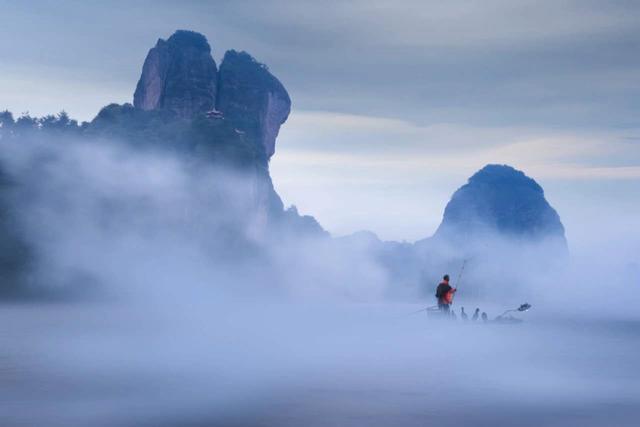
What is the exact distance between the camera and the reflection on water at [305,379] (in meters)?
19.8

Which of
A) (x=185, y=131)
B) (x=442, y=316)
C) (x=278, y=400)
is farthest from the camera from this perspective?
(x=185, y=131)

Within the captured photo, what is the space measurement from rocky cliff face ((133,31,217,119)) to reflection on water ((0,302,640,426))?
139 metres

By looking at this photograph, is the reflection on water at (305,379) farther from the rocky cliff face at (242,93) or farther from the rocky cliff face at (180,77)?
the rocky cliff face at (242,93)

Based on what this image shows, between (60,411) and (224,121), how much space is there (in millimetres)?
132290

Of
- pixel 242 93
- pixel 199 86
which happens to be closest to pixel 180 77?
pixel 199 86

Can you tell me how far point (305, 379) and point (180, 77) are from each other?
6454 inches

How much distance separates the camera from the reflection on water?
19812 millimetres

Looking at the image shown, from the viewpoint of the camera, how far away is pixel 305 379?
1053 inches

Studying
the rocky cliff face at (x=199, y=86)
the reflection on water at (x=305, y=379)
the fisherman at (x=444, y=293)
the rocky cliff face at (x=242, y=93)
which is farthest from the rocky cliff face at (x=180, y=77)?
the reflection on water at (x=305, y=379)

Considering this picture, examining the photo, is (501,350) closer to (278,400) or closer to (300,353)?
(300,353)

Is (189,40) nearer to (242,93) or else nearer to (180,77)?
(180,77)

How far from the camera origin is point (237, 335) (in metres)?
46.2

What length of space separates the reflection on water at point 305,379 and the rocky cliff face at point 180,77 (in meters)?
A: 139

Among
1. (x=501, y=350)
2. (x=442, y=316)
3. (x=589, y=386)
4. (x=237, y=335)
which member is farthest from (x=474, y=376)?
(x=442, y=316)
